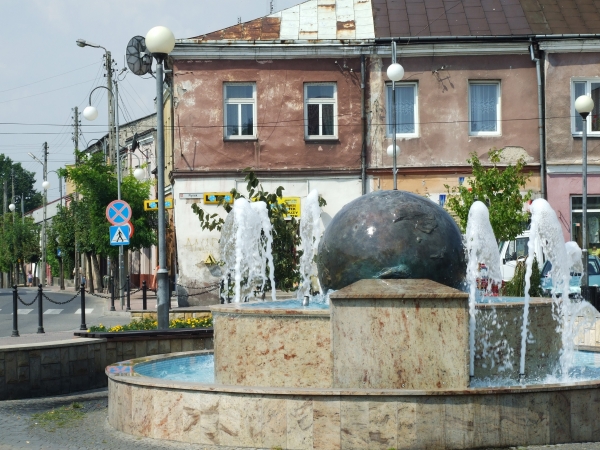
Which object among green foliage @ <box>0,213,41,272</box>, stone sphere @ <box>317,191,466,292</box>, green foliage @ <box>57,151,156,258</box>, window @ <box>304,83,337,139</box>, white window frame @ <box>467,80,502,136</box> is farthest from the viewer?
green foliage @ <box>0,213,41,272</box>

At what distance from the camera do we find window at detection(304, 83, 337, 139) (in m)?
28.5

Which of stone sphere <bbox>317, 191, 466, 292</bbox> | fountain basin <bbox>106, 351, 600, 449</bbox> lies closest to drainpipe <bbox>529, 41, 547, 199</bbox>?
stone sphere <bbox>317, 191, 466, 292</bbox>

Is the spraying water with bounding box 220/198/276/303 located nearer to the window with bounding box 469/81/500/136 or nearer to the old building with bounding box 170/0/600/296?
the old building with bounding box 170/0/600/296

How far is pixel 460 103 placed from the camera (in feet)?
92.5

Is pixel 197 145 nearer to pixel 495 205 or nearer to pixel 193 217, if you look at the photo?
pixel 193 217

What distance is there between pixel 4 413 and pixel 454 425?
4967 millimetres

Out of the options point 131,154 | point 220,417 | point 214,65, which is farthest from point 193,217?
point 131,154

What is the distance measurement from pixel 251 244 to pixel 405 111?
454 inches

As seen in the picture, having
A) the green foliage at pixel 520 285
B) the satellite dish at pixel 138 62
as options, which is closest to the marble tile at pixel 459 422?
the green foliage at pixel 520 285

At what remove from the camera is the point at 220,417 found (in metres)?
8.18

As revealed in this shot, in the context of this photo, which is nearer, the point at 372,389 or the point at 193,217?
the point at 372,389

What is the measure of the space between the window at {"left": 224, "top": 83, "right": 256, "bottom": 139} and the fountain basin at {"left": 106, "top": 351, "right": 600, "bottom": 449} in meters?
20.5

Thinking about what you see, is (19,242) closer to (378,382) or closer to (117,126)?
(117,126)

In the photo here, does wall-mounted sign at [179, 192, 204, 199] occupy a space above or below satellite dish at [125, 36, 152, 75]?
below
